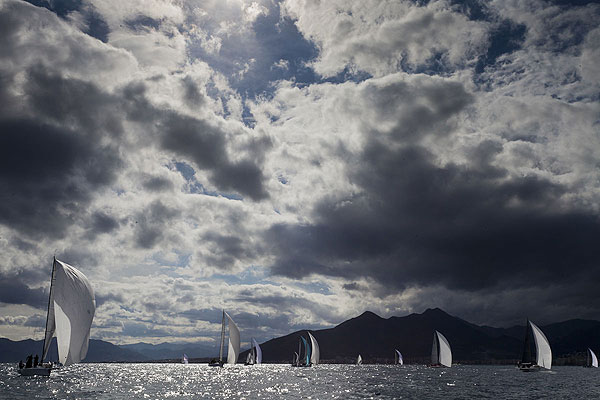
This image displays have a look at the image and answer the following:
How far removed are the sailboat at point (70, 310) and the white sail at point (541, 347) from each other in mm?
121794

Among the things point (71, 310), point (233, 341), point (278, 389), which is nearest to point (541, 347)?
point (233, 341)

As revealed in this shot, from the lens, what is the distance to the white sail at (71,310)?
208 feet

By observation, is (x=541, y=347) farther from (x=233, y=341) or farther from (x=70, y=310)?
(x=70, y=310)

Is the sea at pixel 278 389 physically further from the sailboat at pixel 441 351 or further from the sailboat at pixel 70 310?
the sailboat at pixel 441 351

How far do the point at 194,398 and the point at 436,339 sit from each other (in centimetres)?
13764

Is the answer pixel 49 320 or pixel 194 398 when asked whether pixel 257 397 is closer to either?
pixel 194 398

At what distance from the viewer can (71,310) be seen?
64.4 meters

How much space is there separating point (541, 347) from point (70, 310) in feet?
423

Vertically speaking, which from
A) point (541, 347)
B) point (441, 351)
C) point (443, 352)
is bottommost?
point (443, 352)

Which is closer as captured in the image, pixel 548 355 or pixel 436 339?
pixel 548 355

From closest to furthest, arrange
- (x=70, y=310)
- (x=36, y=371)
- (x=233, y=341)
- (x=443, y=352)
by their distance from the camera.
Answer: (x=70, y=310)
(x=36, y=371)
(x=233, y=341)
(x=443, y=352)

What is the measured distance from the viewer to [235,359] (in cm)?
15038

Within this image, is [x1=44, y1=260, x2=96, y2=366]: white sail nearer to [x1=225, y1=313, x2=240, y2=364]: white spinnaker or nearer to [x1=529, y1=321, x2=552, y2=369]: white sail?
[x1=225, y1=313, x2=240, y2=364]: white spinnaker

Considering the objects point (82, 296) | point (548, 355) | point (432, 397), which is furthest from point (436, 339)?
point (82, 296)
